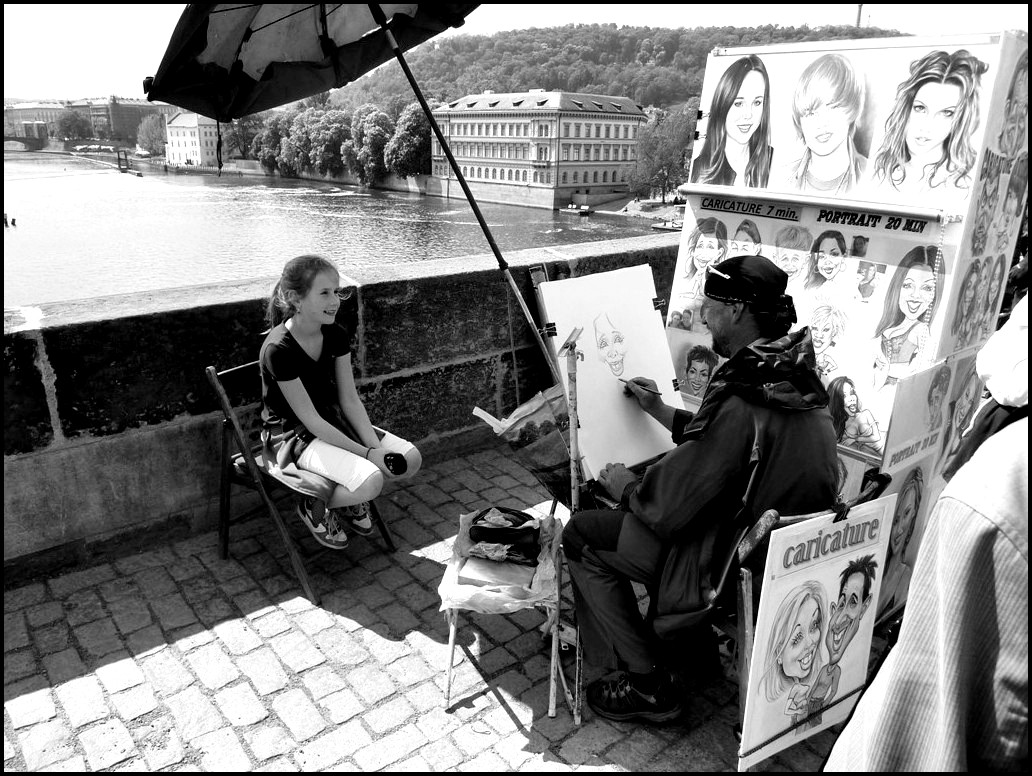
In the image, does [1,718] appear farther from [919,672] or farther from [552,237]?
[552,237]

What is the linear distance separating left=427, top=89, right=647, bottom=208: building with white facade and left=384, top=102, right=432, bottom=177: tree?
2163 mm

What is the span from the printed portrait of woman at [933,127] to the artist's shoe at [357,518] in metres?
2.74

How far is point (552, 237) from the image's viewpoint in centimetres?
8244

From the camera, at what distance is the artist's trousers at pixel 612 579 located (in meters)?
2.52

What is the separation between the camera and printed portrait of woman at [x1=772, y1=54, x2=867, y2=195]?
10.7 feet

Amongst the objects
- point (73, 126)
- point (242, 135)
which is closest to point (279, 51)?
point (242, 135)

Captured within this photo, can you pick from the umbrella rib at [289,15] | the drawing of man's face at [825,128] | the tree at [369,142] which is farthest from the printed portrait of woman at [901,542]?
the tree at [369,142]

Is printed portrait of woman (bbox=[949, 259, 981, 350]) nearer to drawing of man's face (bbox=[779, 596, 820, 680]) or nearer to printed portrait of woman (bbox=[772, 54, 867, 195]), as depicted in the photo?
printed portrait of woman (bbox=[772, 54, 867, 195])

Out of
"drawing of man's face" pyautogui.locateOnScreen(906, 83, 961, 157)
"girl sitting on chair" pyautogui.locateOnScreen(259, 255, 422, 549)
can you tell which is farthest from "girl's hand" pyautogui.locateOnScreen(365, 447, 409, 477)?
"drawing of man's face" pyautogui.locateOnScreen(906, 83, 961, 157)

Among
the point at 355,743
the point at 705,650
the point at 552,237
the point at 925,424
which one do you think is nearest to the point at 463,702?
the point at 355,743

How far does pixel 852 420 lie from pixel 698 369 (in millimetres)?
931

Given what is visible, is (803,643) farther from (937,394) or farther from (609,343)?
(609,343)

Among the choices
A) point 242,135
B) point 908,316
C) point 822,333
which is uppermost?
point 242,135

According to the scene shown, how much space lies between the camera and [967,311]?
10.7 feet
